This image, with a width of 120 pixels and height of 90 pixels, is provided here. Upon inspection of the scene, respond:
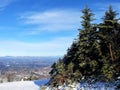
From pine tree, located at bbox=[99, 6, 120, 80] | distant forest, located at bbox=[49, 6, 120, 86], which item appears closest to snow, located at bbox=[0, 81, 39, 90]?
distant forest, located at bbox=[49, 6, 120, 86]

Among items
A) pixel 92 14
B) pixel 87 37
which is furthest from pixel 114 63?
pixel 92 14

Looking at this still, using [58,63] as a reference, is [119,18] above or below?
above

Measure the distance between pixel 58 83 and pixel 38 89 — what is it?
179 cm

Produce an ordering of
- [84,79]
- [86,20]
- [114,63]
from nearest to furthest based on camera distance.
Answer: [114,63]
[84,79]
[86,20]

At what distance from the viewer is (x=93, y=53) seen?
76.4 feet

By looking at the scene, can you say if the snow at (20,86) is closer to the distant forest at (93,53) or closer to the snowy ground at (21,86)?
the snowy ground at (21,86)

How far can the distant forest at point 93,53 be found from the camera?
72.0 ft

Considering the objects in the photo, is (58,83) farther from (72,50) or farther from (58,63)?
(72,50)

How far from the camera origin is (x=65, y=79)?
23047 mm

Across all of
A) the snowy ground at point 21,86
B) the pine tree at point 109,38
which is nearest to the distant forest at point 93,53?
the pine tree at point 109,38

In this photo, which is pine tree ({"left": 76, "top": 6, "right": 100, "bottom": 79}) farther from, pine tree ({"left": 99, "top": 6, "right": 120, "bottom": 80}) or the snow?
the snow

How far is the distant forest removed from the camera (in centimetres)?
2194

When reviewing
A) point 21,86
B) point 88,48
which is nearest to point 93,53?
point 88,48

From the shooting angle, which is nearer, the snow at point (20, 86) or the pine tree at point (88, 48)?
the pine tree at point (88, 48)
